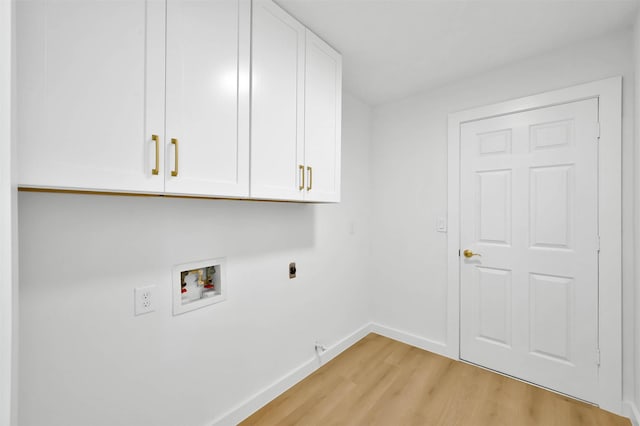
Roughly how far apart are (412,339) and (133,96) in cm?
278

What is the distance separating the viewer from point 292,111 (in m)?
1.62

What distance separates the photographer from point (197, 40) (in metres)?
1.18

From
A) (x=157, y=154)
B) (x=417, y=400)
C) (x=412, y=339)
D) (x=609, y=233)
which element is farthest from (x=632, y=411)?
(x=157, y=154)

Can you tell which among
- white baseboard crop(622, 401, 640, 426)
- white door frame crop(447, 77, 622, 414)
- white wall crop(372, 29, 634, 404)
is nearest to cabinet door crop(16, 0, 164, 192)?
white wall crop(372, 29, 634, 404)

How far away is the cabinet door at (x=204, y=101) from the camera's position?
3.65ft

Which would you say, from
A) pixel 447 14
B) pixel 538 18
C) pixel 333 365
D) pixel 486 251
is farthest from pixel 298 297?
pixel 538 18

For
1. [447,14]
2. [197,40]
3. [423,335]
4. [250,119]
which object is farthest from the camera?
[423,335]

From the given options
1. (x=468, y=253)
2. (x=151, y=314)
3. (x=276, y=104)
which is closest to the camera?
(x=151, y=314)

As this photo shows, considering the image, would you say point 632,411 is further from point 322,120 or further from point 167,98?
point 167,98

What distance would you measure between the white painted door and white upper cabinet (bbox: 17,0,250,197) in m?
1.95

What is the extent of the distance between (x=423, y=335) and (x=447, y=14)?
2509 mm

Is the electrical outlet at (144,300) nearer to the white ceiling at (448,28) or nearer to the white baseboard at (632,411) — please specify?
the white ceiling at (448,28)

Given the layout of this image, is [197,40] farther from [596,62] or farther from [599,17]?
[596,62]

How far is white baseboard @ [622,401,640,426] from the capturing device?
162cm
